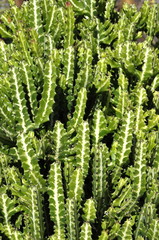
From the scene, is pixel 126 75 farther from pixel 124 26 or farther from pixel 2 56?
pixel 2 56

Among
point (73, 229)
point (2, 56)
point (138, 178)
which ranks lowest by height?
point (73, 229)

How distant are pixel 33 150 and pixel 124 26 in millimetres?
1788

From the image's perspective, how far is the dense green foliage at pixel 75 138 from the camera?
100 inches

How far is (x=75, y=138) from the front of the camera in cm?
287

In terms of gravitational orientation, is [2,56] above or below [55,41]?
below

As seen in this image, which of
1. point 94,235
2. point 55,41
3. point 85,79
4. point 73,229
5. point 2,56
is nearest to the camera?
point 73,229

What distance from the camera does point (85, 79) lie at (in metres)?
3.00

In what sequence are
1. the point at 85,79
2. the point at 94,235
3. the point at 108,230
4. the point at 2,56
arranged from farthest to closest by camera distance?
the point at 2,56
the point at 85,79
the point at 94,235
the point at 108,230

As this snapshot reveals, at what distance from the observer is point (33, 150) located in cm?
262

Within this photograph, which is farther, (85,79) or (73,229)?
(85,79)

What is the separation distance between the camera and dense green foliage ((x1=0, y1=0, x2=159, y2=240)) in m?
2.54

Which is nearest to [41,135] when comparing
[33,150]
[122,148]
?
[33,150]

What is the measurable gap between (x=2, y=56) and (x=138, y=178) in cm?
166

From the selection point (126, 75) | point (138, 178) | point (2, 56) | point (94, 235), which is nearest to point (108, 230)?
point (94, 235)
